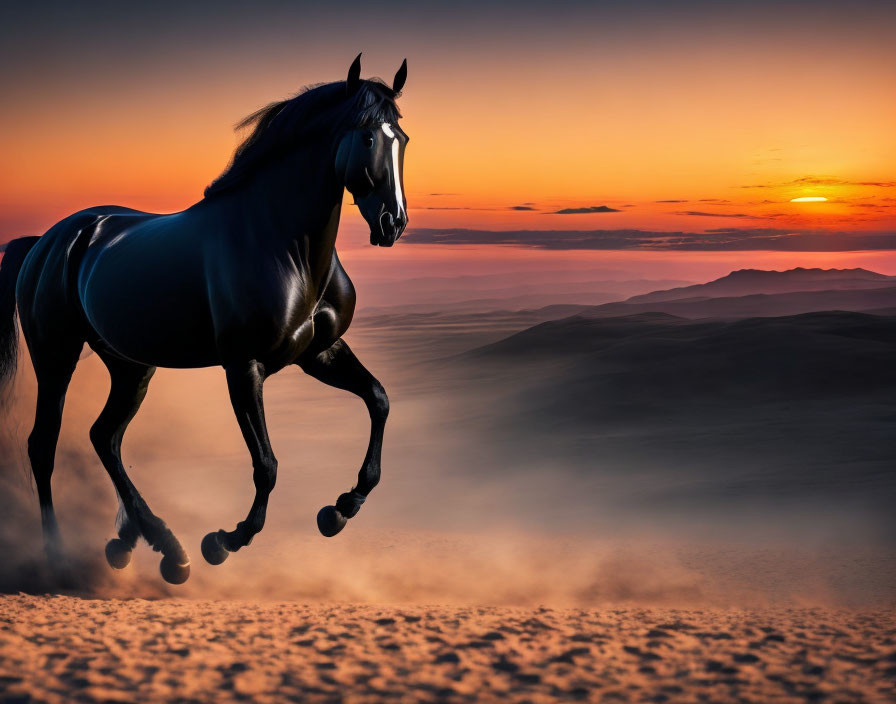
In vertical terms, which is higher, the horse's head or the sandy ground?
the horse's head

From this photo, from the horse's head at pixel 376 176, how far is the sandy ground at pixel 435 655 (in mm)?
2522

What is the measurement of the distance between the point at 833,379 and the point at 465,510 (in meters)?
Result: 19.9

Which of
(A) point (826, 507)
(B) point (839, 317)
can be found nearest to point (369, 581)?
(A) point (826, 507)

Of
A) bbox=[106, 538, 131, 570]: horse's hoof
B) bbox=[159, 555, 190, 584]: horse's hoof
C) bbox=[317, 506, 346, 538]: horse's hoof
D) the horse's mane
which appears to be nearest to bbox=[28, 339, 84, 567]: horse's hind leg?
bbox=[106, 538, 131, 570]: horse's hoof

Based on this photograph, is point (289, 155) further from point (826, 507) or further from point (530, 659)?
point (826, 507)

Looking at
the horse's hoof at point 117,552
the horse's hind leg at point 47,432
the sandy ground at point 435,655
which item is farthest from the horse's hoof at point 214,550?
the horse's hind leg at point 47,432

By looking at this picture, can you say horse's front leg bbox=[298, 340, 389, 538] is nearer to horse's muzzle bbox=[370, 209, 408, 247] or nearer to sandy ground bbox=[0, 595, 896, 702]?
sandy ground bbox=[0, 595, 896, 702]

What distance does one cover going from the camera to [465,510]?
15.8 metres

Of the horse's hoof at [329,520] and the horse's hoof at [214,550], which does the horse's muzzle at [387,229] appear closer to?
the horse's hoof at [329,520]

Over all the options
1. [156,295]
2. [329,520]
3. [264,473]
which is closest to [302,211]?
[156,295]

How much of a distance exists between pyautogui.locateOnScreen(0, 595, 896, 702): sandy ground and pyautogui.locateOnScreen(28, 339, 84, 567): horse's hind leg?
607 mm

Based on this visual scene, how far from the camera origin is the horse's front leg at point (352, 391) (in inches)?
246

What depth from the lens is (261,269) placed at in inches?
219

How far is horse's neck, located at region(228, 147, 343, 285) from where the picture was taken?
5.60 m
